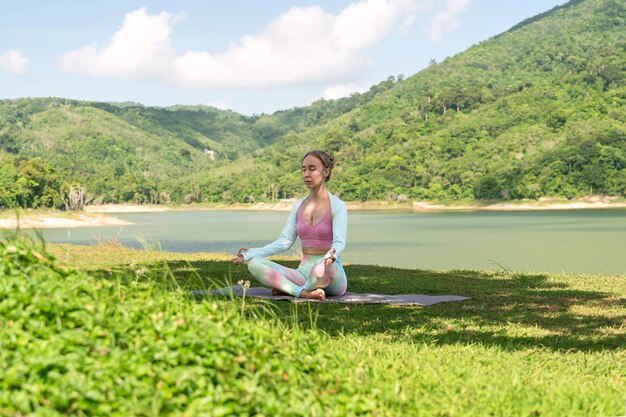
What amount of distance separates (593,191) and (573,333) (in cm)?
9035

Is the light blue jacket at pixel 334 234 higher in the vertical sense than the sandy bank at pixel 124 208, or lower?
higher

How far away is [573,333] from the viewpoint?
213 inches

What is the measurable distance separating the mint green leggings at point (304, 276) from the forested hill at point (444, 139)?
189ft

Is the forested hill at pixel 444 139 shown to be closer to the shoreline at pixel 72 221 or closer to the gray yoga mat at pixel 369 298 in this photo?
the shoreline at pixel 72 221

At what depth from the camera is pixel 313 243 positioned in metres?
7.05

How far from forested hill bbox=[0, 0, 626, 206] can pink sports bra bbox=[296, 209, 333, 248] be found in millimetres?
57800

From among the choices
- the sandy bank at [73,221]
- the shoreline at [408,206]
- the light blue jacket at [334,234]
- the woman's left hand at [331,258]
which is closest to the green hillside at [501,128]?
the shoreline at [408,206]

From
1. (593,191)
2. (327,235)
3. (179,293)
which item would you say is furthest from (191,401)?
(593,191)

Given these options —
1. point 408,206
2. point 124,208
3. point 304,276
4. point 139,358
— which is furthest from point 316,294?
point 124,208

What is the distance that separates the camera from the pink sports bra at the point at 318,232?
22.8ft

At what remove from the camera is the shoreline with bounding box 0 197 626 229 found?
6469 cm

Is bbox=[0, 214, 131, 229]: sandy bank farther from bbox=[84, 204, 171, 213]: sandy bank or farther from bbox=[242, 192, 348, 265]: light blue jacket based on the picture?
bbox=[242, 192, 348, 265]: light blue jacket

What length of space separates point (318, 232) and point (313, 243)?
0.15 m

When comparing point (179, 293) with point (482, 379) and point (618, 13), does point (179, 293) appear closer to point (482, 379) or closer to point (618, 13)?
point (482, 379)
